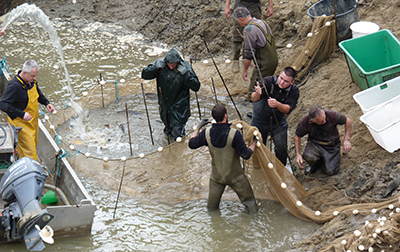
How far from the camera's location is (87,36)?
975cm

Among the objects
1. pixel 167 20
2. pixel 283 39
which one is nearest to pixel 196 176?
pixel 283 39

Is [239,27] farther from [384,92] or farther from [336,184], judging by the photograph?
[336,184]

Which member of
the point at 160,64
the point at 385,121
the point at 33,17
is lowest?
the point at 385,121

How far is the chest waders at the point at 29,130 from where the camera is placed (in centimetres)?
525

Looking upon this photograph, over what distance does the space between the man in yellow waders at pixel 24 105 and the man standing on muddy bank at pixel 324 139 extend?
3253mm

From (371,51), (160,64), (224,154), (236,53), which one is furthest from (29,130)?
(371,51)

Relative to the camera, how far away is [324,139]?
16.5 ft

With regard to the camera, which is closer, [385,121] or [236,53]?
[385,121]

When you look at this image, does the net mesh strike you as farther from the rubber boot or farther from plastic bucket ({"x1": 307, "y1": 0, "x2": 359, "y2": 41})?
plastic bucket ({"x1": 307, "y1": 0, "x2": 359, "y2": 41})

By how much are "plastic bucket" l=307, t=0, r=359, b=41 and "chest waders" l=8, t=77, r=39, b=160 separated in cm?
445

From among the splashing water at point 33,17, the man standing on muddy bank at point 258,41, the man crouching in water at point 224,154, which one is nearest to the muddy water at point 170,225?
the man crouching in water at point 224,154

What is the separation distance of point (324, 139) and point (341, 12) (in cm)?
318

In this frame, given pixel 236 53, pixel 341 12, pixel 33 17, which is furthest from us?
pixel 33 17

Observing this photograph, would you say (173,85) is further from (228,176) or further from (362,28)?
(362,28)
